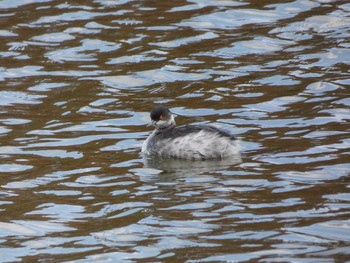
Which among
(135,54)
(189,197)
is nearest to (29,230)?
(189,197)

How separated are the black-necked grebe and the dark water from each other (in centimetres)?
13

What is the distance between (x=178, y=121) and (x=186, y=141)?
1.29 m

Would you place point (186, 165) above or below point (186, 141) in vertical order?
below

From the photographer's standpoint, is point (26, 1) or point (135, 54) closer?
point (135, 54)

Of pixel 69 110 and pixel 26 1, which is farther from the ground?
pixel 26 1

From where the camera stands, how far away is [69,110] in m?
12.2

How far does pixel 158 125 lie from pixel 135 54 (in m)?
3.42

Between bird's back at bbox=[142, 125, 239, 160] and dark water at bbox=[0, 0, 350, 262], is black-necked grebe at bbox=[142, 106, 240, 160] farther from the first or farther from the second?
dark water at bbox=[0, 0, 350, 262]

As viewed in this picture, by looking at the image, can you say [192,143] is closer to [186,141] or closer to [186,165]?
[186,141]

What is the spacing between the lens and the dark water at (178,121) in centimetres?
790

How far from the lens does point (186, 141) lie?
10.5 m

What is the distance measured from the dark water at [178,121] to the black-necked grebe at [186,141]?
0.44 feet

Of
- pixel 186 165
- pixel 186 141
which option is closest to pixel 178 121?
pixel 186 141

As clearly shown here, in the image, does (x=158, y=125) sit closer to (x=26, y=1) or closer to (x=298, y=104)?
(x=298, y=104)
